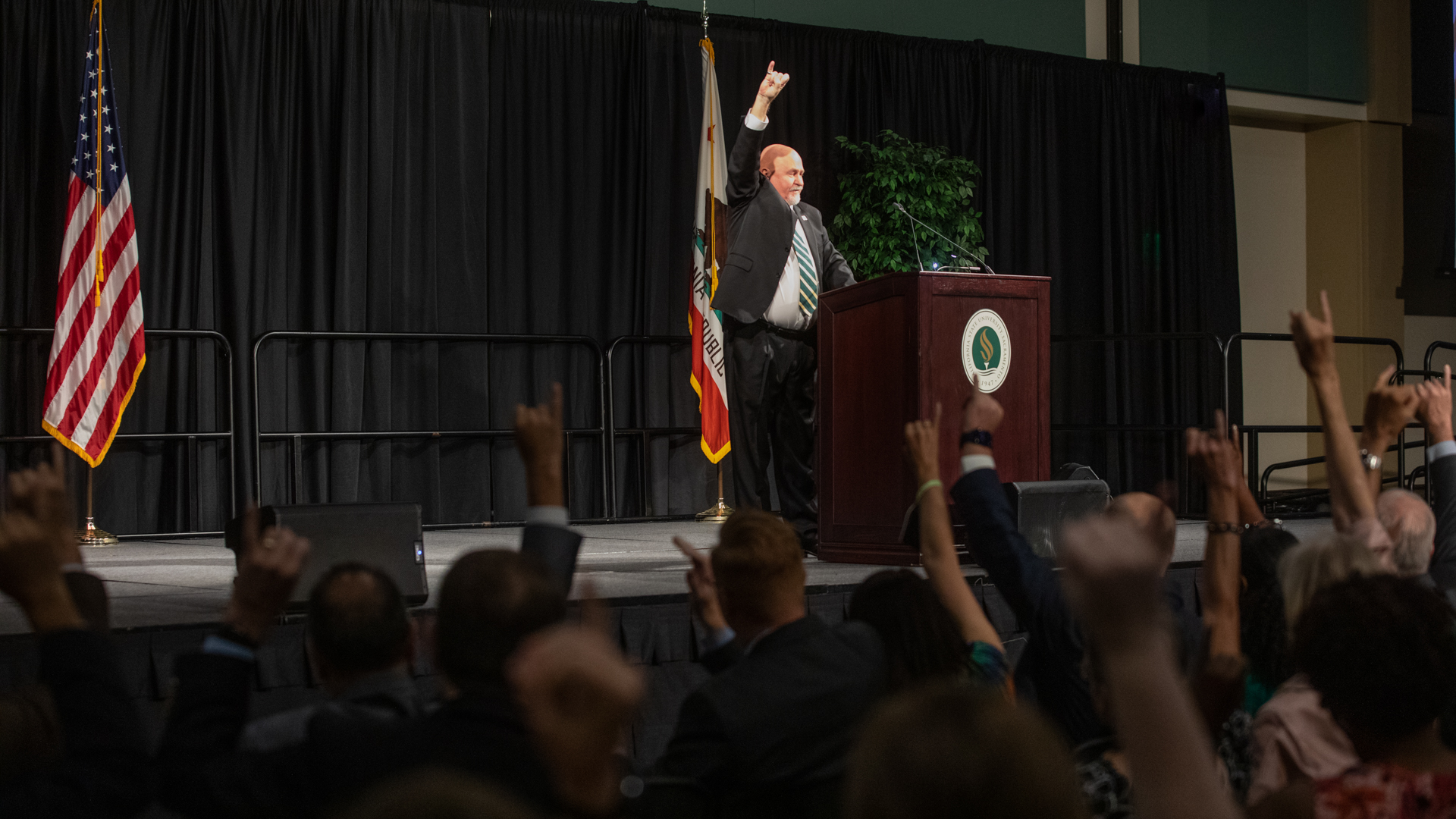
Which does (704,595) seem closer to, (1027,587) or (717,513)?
(1027,587)

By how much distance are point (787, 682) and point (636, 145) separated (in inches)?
248

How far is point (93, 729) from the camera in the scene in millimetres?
1339

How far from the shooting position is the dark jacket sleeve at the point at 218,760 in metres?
1.38

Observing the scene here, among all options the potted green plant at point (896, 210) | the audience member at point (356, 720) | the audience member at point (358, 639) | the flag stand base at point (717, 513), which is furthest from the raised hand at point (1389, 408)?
the potted green plant at point (896, 210)

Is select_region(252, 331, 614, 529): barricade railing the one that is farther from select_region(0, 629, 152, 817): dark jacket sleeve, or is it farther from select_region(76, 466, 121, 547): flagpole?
select_region(0, 629, 152, 817): dark jacket sleeve

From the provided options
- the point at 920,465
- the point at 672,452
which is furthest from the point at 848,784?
the point at 672,452

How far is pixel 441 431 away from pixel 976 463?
17.7 feet

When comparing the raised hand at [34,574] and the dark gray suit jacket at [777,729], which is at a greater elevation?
the raised hand at [34,574]

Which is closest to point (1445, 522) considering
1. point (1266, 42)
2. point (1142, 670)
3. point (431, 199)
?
point (1142, 670)

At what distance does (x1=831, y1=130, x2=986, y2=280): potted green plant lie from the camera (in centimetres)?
753

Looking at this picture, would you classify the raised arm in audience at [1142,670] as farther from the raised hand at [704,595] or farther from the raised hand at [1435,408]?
the raised hand at [1435,408]

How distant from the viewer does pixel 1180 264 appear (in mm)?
9227

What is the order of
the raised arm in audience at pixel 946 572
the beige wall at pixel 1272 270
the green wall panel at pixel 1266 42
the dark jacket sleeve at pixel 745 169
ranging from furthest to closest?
the beige wall at pixel 1272 270
the green wall panel at pixel 1266 42
the dark jacket sleeve at pixel 745 169
the raised arm in audience at pixel 946 572

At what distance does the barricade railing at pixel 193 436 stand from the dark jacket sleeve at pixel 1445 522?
5171mm
